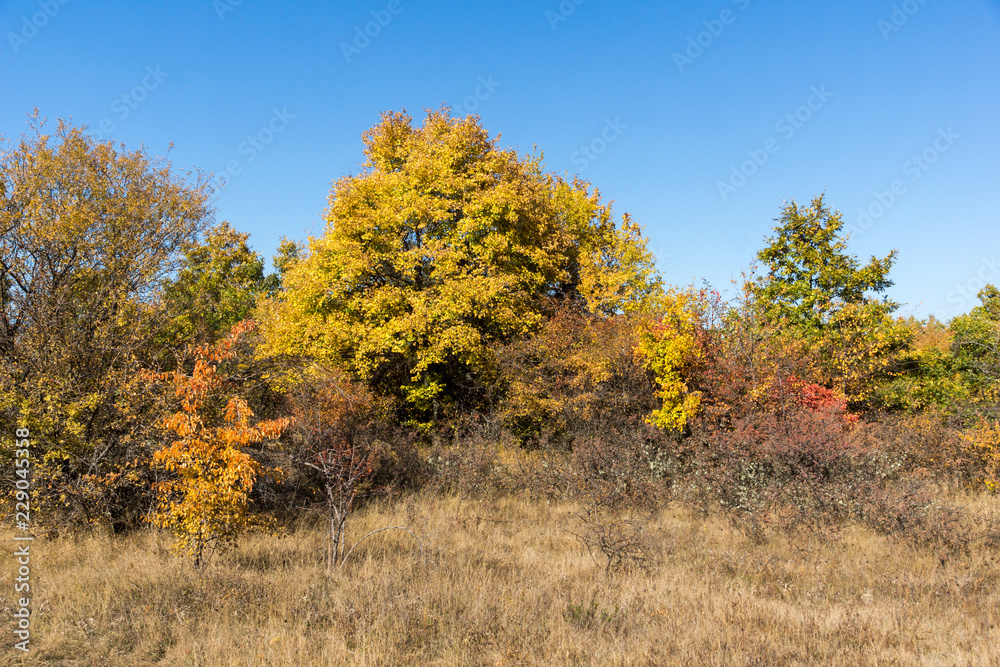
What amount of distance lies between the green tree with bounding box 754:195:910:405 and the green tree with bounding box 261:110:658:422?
7.03 metres

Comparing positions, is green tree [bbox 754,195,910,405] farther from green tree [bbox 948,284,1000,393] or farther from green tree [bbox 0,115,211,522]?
green tree [bbox 0,115,211,522]

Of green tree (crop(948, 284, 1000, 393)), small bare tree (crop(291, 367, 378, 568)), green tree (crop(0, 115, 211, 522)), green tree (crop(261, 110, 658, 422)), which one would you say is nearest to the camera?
green tree (crop(0, 115, 211, 522))

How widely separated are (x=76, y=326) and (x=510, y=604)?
8.51 m

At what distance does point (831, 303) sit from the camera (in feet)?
68.1

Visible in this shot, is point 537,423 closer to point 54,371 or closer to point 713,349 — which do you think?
point 713,349

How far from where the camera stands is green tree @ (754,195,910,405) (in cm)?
1778

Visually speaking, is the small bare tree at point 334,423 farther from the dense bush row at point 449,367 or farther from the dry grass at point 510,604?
the dry grass at point 510,604

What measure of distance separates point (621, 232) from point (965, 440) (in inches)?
567

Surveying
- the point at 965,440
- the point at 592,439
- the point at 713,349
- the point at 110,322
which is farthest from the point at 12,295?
the point at 965,440

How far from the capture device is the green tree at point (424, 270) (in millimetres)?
17078

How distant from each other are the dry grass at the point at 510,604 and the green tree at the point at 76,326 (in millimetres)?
1200

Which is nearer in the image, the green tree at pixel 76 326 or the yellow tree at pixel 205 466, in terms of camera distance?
the yellow tree at pixel 205 466

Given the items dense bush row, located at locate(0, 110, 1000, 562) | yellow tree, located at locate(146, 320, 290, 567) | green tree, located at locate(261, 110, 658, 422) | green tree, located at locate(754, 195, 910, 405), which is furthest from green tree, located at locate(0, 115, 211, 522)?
green tree, located at locate(754, 195, 910, 405)

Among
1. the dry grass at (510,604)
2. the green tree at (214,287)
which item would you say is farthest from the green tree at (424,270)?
the dry grass at (510,604)
